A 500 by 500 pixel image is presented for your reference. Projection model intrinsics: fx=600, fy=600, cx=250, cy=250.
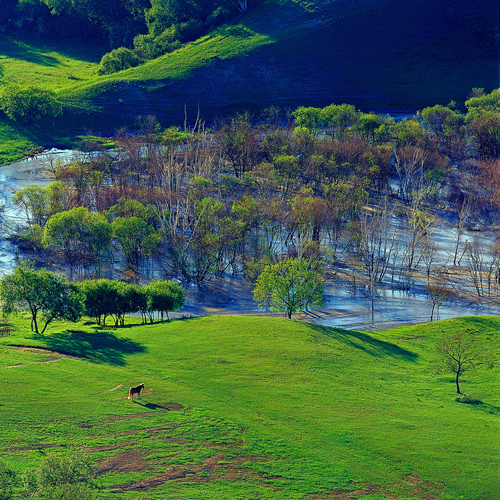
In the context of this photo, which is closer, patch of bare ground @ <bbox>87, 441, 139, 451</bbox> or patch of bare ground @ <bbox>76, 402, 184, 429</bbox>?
patch of bare ground @ <bbox>87, 441, 139, 451</bbox>

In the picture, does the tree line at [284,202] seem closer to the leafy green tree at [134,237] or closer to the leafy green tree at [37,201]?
the leafy green tree at [134,237]

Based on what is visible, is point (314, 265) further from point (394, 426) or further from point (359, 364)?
point (394, 426)

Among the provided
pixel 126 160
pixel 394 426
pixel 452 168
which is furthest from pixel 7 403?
pixel 452 168

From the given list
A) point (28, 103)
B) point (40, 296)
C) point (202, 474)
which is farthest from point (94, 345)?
point (28, 103)

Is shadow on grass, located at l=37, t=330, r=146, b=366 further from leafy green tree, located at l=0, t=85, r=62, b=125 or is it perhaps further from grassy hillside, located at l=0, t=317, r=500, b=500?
leafy green tree, located at l=0, t=85, r=62, b=125

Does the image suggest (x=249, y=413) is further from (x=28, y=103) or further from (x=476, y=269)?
(x=28, y=103)

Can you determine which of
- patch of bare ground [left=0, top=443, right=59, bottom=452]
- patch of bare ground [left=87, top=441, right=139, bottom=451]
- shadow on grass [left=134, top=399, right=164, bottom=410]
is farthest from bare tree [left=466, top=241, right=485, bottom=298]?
patch of bare ground [left=0, top=443, right=59, bottom=452]
